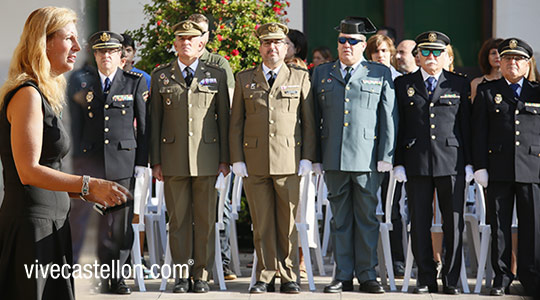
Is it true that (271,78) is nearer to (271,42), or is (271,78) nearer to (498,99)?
(271,42)

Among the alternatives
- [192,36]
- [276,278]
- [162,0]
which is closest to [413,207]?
[276,278]

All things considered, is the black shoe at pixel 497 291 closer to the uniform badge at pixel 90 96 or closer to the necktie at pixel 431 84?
the necktie at pixel 431 84

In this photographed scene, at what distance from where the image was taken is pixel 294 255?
6.08 meters

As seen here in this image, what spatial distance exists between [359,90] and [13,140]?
353 cm

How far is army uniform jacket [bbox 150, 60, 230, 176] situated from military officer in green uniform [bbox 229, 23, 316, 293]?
137 millimetres

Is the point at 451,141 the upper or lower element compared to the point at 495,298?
upper

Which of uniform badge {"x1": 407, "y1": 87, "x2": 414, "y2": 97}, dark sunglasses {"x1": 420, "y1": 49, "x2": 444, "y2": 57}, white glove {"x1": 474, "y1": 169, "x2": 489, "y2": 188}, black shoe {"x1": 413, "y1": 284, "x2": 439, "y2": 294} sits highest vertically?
dark sunglasses {"x1": 420, "y1": 49, "x2": 444, "y2": 57}

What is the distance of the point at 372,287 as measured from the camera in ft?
19.6

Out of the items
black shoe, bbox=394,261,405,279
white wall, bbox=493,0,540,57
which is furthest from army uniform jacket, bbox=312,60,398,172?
white wall, bbox=493,0,540,57

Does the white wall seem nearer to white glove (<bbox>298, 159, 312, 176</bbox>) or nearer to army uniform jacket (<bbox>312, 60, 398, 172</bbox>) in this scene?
army uniform jacket (<bbox>312, 60, 398, 172</bbox>)

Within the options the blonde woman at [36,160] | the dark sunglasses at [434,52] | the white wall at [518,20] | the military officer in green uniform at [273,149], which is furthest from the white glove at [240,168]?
the white wall at [518,20]

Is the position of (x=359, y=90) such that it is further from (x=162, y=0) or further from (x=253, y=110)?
(x=162, y=0)

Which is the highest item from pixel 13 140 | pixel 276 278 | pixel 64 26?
pixel 64 26

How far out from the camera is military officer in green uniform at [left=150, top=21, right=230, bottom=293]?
609 centimetres
